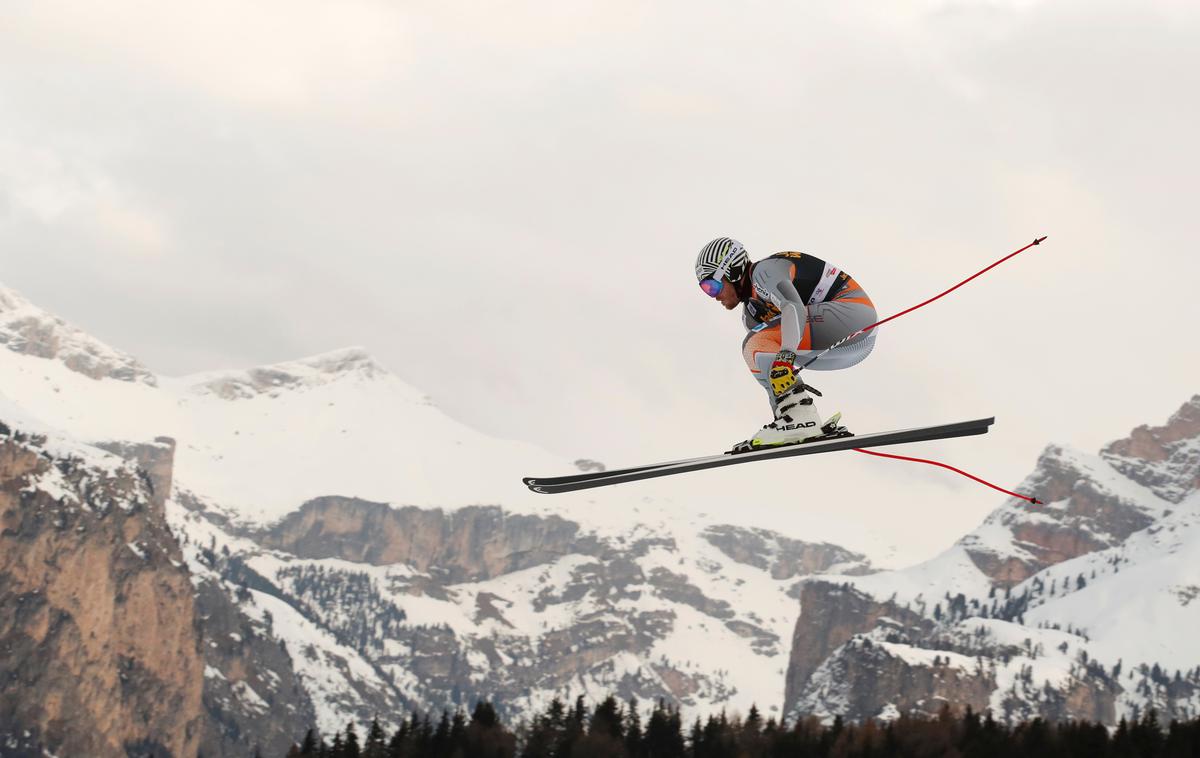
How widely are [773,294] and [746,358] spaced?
4.01 feet

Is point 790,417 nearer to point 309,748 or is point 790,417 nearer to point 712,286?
point 712,286

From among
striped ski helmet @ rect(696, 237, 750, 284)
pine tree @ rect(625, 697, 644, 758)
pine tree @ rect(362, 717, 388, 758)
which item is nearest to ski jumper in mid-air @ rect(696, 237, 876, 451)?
striped ski helmet @ rect(696, 237, 750, 284)

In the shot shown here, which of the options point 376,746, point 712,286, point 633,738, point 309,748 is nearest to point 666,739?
point 633,738

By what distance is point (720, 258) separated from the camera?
16.7 meters

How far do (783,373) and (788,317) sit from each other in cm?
65

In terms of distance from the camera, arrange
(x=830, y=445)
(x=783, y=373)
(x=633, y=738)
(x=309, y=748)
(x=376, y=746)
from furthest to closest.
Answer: (x=309, y=748), (x=633, y=738), (x=376, y=746), (x=783, y=373), (x=830, y=445)

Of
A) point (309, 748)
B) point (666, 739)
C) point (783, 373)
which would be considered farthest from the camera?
point (309, 748)

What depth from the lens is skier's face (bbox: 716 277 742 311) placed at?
55.9 ft

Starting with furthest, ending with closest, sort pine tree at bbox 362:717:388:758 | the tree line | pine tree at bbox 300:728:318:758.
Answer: pine tree at bbox 300:728:318:758 → the tree line → pine tree at bbox 362:717:388:758

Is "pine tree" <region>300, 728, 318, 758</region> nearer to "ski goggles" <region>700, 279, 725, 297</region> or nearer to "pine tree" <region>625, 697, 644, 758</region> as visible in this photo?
"pine tree" <region>625, 697, 644, 758</region>

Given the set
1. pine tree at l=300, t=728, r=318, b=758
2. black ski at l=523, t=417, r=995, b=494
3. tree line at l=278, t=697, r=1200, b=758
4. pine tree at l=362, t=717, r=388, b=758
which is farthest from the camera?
pine tree at l=300, t=728, r=318, b=758

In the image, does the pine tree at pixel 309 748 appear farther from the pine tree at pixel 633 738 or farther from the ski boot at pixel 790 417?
the ski boot at pixel 790 417

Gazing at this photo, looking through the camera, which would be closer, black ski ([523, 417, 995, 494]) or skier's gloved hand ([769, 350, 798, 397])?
black ski ([523, 417, 995, 494])

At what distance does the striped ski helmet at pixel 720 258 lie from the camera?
16750 mm
